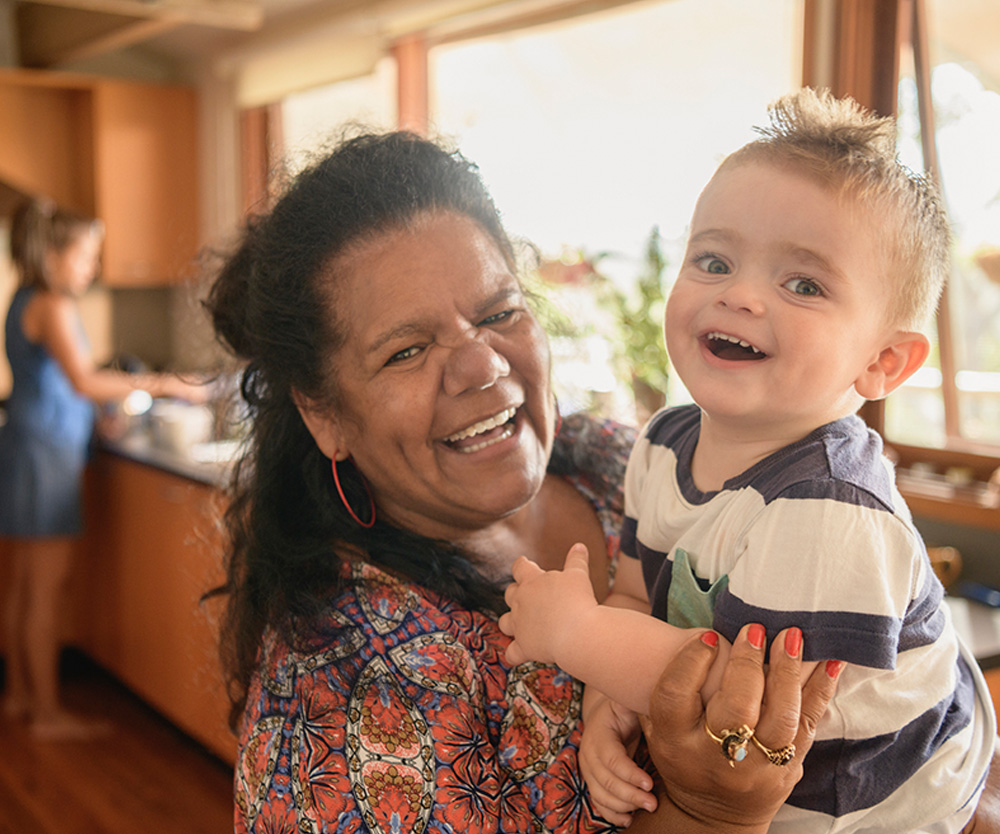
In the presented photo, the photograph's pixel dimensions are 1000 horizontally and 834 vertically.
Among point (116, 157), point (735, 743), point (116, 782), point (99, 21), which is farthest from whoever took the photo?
point (116, 157)

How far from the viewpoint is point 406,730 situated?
1.01 meters

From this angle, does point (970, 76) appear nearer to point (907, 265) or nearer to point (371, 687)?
point (907, 265)

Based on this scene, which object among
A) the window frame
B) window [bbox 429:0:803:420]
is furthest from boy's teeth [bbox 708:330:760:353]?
the window frame

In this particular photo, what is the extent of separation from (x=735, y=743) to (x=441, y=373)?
537 millimetres

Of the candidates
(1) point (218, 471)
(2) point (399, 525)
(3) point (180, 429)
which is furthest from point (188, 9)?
(2) point (399, 525)

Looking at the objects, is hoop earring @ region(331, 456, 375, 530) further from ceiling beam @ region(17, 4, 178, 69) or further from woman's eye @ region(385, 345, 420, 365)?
ceiling beam @ region(17, 4, 178, 69)

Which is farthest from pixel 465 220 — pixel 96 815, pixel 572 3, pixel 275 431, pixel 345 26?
pixel 345 26

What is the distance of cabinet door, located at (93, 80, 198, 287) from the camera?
188 inches

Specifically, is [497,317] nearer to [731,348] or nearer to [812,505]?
[731,348]

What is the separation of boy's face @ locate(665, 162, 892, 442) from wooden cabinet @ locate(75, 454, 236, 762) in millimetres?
2091

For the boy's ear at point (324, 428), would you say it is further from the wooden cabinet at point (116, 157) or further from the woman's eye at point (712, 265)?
the wooden cabinet at point (116, 157)

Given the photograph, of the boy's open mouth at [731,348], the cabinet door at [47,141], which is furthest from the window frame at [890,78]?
the cabinet door at [47,141]

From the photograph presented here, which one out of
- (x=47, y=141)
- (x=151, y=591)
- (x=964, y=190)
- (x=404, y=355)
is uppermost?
(x=47, y=141)

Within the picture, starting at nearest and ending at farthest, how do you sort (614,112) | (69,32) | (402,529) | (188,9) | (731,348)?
(731,348)
(402,529)
(188,9)
(614,112)
(69,32)
